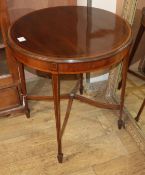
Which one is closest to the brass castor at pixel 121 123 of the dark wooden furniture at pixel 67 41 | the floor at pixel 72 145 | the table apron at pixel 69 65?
the floor at pixel 72 145

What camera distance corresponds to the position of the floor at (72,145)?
1.47 metres

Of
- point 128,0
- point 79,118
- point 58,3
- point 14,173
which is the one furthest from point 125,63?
point 14,173

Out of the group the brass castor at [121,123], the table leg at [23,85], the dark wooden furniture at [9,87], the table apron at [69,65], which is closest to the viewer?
the table apron at [69,65]

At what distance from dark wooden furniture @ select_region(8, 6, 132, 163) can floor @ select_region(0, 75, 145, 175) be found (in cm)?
11

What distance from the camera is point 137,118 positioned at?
1.71 meters

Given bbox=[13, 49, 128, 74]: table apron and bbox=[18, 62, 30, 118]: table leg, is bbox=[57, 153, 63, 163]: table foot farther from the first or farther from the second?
bbox=[13, 49, 128, 74]: table apron

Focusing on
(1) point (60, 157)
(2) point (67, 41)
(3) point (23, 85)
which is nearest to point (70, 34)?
(2) point (67, 41)

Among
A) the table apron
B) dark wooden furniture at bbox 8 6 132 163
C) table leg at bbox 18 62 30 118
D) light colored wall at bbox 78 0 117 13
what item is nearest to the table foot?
dark wooden furniture at bbox 8 6 132 163

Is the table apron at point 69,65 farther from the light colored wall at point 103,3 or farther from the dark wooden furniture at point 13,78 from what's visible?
the light colored wall at point 103,3

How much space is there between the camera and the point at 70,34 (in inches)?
50.7

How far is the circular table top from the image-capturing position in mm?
1158

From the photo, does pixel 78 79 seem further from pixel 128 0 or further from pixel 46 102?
pixel 128 0

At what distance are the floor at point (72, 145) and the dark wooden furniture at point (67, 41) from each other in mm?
105

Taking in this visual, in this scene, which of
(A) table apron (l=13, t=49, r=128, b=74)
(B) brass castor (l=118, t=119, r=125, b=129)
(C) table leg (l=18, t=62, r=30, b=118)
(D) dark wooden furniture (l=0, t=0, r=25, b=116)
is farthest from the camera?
(B) brass castor (l=118, t=119, r=125, b=129)
